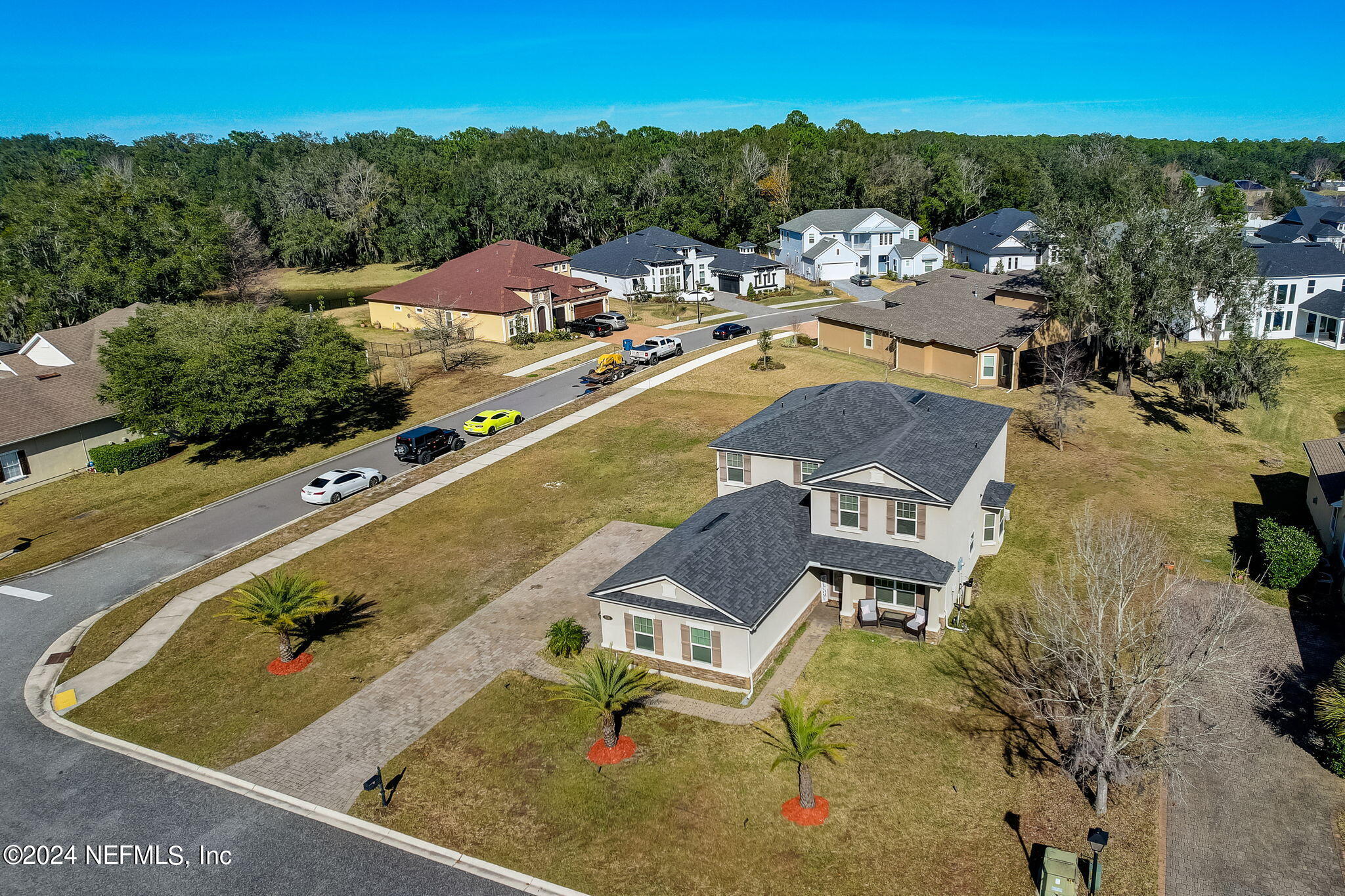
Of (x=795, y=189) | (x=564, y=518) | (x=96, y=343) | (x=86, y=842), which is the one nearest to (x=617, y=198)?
(x=795, y=189)

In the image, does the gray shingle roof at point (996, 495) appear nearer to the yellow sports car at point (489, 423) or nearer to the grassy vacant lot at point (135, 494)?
the yellow sports car at point (489, 423)

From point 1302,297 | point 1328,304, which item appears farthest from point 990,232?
point 1328,304

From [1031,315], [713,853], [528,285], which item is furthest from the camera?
[528,285]

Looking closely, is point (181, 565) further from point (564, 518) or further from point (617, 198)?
point (617, 198)

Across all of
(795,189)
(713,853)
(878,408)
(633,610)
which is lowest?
(713,853)

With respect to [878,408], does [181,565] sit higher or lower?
lower

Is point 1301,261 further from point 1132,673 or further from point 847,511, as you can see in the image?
point 847,511

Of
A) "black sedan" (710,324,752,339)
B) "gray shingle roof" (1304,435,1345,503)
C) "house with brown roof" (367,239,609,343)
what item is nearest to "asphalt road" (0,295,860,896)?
"gray shingle roof" (1304,435,1345,503)
